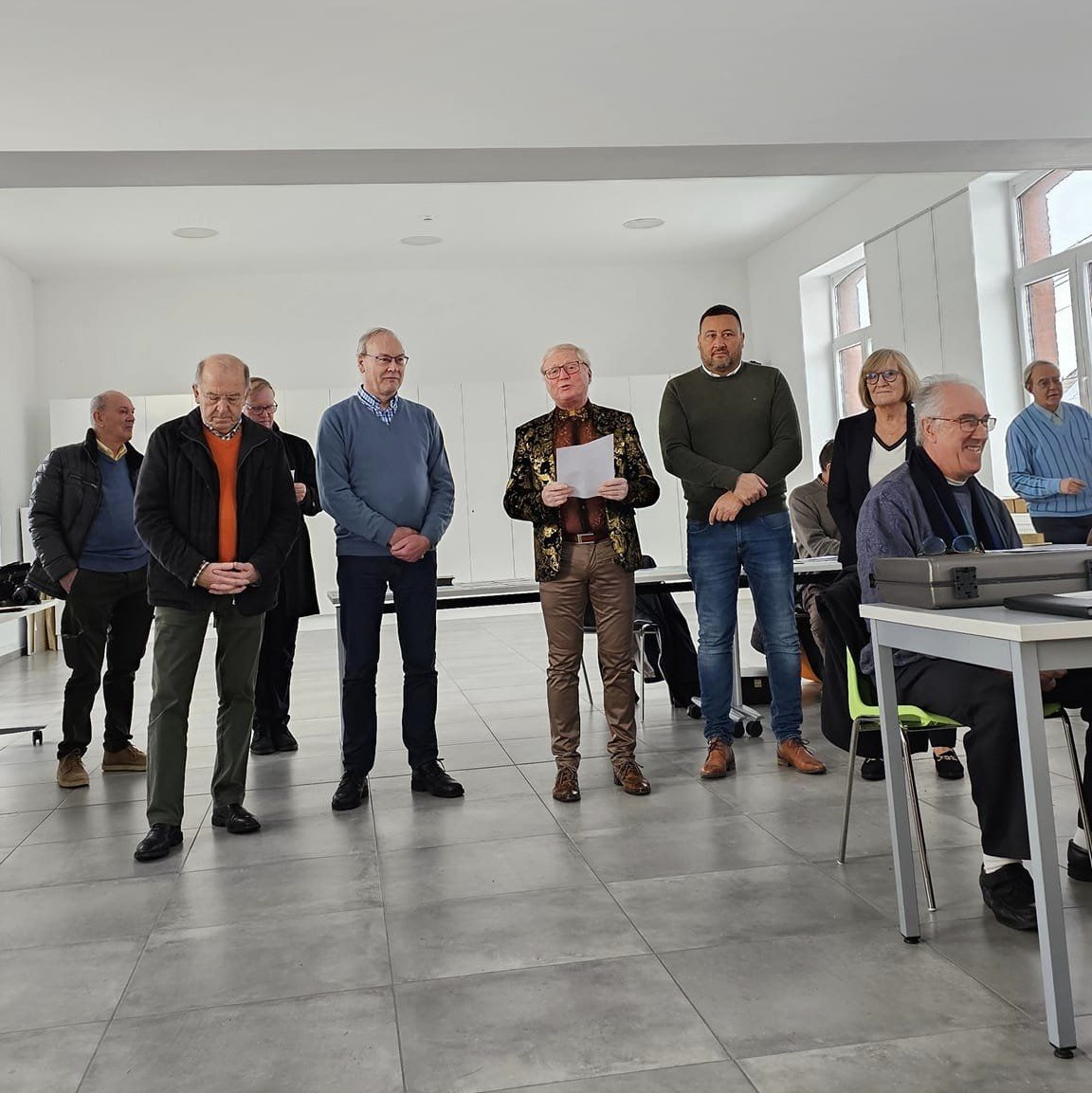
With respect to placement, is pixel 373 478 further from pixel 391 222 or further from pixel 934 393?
pixel 391 222

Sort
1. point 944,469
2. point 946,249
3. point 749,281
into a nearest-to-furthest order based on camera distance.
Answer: point 944,469, point 946,249, point 749,281

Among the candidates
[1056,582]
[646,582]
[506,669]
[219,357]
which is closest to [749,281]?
[506,669]

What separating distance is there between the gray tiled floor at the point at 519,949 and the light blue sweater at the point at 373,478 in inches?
37.0

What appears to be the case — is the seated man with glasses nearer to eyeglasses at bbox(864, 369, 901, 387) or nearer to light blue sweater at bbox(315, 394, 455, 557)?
eyeglasses at bbox(864, 369, 901, 387)

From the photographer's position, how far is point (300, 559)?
193 inches

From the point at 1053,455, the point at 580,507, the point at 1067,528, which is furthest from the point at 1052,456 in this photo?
the point at 580,507

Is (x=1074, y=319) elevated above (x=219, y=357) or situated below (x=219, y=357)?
above

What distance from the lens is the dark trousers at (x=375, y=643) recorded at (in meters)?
3.82

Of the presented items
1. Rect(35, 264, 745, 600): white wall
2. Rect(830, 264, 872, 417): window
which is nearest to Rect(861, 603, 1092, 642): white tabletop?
Rect(830, 264, 872, 417): window

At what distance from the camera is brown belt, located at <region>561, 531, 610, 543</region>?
12.3 ft

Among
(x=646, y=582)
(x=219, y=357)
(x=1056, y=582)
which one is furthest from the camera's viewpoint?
(x=646, y=582)

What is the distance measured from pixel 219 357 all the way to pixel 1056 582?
239 centimetres

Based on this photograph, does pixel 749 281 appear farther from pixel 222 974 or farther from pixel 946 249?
pixel 222 974

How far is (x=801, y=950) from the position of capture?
2.35m
